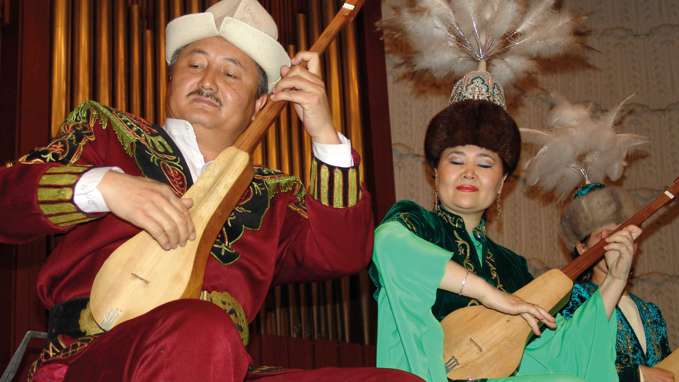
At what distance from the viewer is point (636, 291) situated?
4242mm

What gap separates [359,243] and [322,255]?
0.32 feet

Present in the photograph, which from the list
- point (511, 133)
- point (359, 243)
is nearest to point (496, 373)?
point (359, 243)

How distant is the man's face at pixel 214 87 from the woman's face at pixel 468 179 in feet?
1.95

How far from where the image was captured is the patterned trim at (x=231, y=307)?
75.0 inches

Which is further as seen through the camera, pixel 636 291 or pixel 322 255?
pixel 636 291

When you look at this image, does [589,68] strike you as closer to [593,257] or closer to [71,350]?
[593,257]

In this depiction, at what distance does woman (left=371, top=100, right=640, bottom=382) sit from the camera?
2301 millimetres

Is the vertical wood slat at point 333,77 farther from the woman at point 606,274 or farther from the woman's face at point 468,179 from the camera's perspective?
the woman's face at point 468,179

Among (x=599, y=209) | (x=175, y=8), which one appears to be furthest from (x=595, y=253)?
(x=175, y=8)

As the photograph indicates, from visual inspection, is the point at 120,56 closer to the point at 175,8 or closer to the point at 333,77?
the point at 175,8

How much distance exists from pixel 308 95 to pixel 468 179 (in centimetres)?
76

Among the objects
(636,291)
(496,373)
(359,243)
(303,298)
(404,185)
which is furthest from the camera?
(636,291)

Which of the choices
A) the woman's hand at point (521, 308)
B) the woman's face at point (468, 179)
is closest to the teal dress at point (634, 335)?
the woman's face at point (468, 179)

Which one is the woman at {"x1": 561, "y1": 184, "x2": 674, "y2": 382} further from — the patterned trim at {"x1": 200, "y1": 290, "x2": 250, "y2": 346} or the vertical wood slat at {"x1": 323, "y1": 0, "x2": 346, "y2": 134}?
the patterned trim at {"x1": 200, "y1": 290, "x2": 250, "y2": 346}
